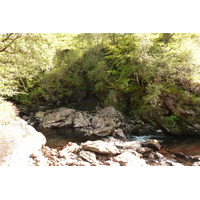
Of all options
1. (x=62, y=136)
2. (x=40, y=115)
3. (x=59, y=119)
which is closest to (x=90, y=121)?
(x=59, y=119)

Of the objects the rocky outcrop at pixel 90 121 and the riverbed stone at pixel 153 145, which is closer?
the riverbed stone at pixel 153 145

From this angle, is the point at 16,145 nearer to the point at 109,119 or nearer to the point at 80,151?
the point at 80,151

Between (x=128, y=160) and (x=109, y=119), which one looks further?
(x=109, y=119)

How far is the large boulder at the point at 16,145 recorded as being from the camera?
11.8 ft

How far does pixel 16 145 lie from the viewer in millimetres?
A: 4051

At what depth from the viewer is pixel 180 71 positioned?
18.7ft

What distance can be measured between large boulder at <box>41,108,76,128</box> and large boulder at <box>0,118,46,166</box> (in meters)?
2.58

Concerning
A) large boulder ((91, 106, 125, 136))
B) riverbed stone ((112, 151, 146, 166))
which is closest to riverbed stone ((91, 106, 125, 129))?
large boulder ((91, 106, 125, 136))

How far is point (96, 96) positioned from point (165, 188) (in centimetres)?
749

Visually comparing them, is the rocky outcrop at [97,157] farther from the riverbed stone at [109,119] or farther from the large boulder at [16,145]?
the riverbed stone at [109,119]

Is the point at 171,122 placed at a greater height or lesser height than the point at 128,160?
greater

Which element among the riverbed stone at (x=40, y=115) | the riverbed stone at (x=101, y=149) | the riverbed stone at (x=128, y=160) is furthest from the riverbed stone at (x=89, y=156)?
the riverbed stone at (x=40, y=115)

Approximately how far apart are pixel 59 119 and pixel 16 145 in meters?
3.81

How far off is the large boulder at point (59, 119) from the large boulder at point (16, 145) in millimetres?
2577
